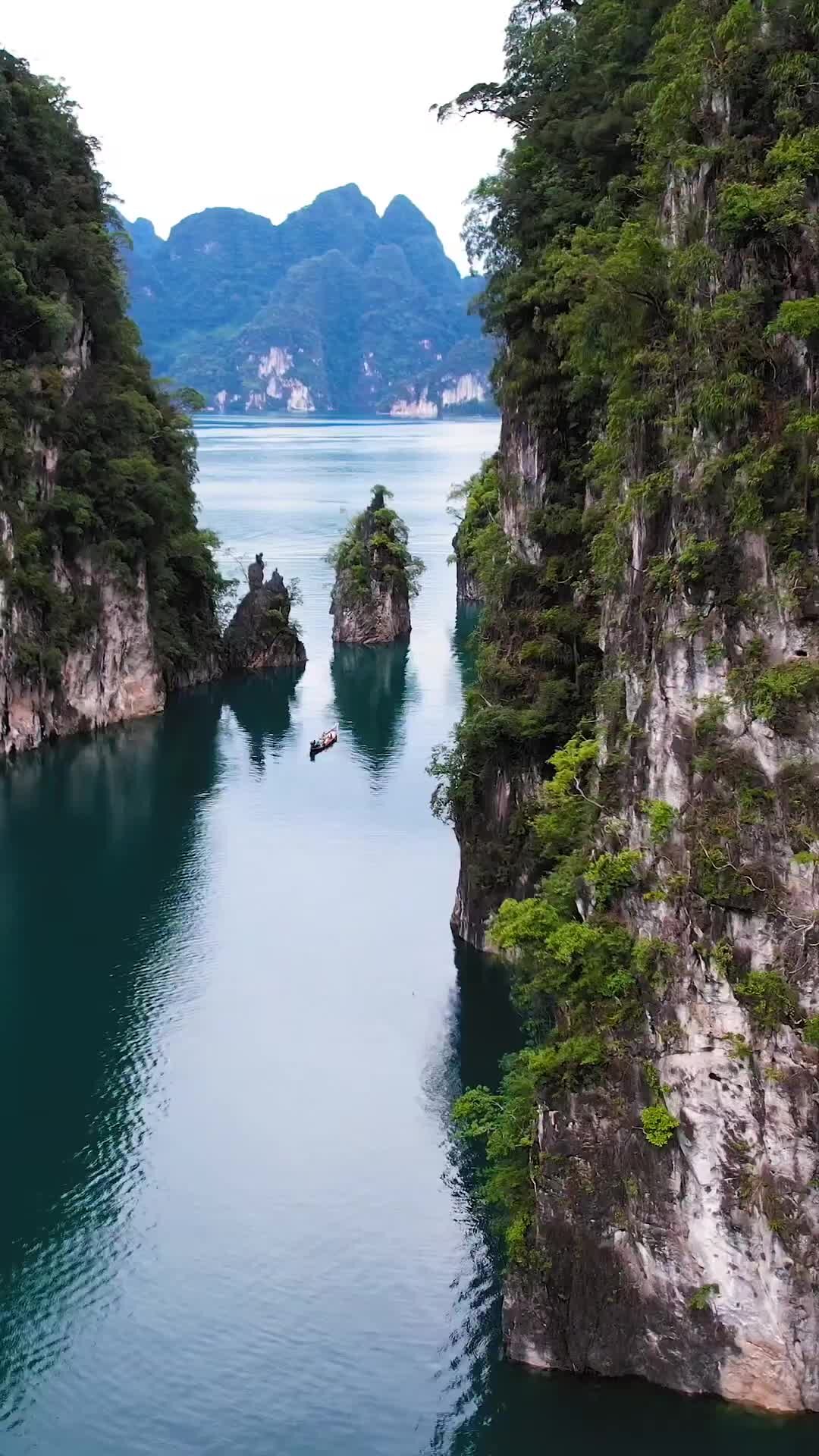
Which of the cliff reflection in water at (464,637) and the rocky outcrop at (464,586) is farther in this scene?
the rocky outcrop at (464,586)

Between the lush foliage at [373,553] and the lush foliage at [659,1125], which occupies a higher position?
the lush foliage at [373,553]

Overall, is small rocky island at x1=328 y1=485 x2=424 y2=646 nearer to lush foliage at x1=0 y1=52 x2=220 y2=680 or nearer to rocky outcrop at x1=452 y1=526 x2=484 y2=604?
rocky outcrop at x1=452 y1=526 x2=484 y2=604

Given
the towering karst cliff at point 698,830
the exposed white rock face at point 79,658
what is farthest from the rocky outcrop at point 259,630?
the towering karst cliff at point 698,830

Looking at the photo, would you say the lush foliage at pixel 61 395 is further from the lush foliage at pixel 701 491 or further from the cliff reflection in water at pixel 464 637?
the lush foliage at pixel 701 491

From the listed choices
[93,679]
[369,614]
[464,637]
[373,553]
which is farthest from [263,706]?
[464,637]

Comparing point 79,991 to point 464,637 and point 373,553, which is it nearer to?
point 373,553

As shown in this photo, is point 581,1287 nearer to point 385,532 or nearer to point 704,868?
point 704,868
